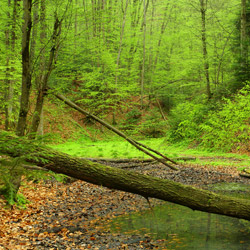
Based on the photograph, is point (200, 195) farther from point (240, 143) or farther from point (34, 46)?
point (240, 143)

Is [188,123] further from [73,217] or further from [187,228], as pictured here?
[73,217]

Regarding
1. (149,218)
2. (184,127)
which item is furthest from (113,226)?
(184,127)

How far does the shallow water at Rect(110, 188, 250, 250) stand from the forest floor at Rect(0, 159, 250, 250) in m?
0.30

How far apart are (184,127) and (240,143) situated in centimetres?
395

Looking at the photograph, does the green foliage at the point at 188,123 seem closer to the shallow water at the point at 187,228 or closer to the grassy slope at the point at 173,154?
the grassy slope at the point at 173,154

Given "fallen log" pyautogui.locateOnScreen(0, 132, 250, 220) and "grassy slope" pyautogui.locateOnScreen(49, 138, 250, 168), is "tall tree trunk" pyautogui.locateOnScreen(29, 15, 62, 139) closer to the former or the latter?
"fallen log" pyautogui.locateOnScreen(0, 132, 250, 220)

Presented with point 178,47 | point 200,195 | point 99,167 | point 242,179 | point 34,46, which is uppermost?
point 178,47

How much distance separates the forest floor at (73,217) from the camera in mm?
4480

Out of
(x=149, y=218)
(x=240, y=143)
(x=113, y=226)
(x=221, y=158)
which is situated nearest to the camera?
(x=113, y=226)

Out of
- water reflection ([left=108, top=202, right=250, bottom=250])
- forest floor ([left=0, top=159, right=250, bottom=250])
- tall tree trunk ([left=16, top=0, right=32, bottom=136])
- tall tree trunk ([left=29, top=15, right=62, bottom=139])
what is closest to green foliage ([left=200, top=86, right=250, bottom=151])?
forest floor ([left=0, top=159, right=250, bottom=250])

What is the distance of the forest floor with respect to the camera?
4480 millimetres

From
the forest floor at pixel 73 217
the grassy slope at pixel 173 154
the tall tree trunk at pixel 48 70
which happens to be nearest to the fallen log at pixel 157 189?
the forest floor at pixel 73 217

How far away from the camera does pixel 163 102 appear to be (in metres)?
27.8

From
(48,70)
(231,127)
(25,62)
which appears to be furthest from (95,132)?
(231,127)
